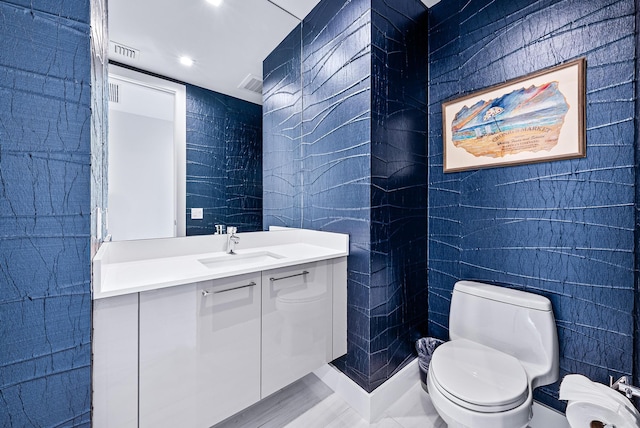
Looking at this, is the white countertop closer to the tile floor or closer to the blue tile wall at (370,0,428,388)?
the blue tile wall at (370,0,428,388)

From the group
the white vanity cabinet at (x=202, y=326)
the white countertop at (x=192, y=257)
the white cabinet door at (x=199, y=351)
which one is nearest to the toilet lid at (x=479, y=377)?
the white vanity cabinet at (x=202, y=326)

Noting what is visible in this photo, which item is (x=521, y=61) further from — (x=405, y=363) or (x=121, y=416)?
(x=121, y=416)

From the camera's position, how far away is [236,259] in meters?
1.58

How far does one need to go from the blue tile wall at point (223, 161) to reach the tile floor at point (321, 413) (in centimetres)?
108

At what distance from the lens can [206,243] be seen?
5.09 ft

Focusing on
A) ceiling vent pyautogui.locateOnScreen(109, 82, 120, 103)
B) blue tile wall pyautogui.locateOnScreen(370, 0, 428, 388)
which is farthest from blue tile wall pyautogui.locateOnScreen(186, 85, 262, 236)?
blue tile wall pyautogui.locateOnScreen(370, 0, 428, 388)

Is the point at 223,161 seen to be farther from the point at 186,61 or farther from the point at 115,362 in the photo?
the point at 115,362

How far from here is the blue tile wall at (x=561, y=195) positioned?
1.16 metres

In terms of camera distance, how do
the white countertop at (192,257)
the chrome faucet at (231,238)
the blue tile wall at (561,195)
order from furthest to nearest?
the chrome faucet at (231,238) → the blue tile wall at (561,195) → the white countertop at (192,257)

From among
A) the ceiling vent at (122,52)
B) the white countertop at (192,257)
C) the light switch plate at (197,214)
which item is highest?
the ceiling vent at (122,52)

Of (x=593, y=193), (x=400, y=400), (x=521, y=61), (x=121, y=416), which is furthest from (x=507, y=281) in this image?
(x=121, y=416)

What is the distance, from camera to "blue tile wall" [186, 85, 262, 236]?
1459 millimetres

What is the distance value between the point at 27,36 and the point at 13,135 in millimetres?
283

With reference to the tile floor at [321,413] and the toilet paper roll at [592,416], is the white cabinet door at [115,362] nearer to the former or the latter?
the tile floor at [321,413]
